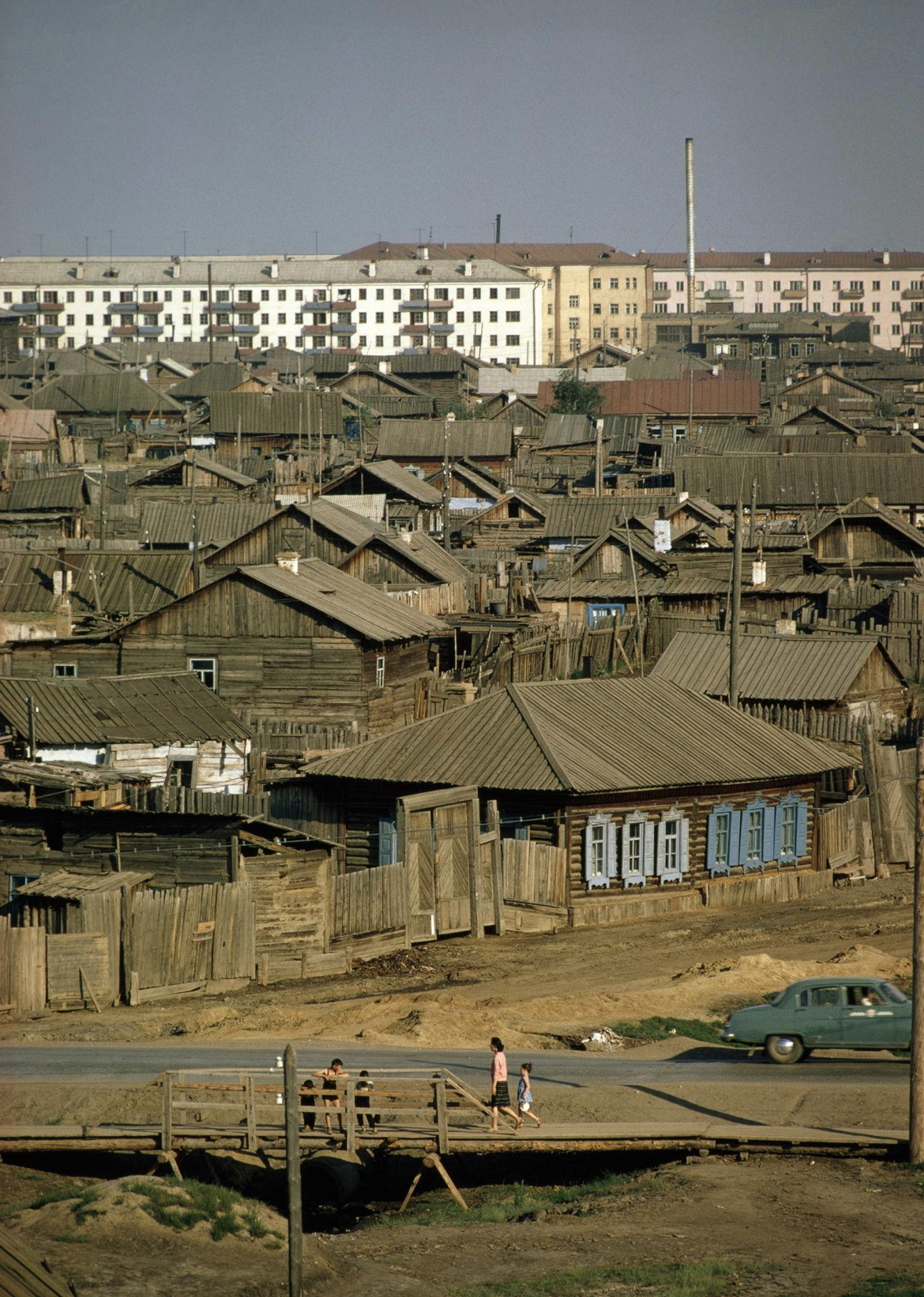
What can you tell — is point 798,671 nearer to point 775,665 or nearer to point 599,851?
point 775,665

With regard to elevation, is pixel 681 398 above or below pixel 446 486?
above

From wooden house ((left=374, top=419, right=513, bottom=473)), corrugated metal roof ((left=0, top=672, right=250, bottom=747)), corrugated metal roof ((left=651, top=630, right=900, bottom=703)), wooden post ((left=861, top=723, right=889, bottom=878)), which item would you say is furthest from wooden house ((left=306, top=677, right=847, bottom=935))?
wooden house ((left=374, top=419, right=513, bottom=473))

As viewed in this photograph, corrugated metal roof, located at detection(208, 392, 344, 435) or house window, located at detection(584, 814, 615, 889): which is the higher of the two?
corrugated metal roof, located at detection(208, 392, 344, 435)

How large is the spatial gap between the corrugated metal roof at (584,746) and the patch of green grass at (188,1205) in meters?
14.4

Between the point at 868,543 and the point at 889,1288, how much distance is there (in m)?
53.3

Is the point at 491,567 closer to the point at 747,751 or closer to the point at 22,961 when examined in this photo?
the point at 747,751

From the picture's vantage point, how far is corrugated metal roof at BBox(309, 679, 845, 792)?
32406mm

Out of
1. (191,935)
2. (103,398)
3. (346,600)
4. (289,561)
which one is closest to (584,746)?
(191,935)

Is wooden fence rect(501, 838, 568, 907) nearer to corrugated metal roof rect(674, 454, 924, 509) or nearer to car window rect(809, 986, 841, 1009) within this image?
car window rect(809, 986, 841, 1009)

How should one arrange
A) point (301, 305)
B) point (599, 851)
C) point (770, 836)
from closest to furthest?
point (599, 851) < point (770, 836) < point (301, 305)

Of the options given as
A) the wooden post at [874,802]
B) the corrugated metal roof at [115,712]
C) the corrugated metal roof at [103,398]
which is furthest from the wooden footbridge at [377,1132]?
the corrugated metal roof at [103,398]

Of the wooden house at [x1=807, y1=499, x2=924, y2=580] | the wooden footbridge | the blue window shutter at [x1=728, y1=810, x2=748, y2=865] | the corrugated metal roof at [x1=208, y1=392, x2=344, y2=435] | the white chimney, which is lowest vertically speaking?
the blue window shutter at [x1=728, y1=810, x2=748, y2=865]

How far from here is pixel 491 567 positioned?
67562 millimetres

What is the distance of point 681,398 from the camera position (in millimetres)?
108750
